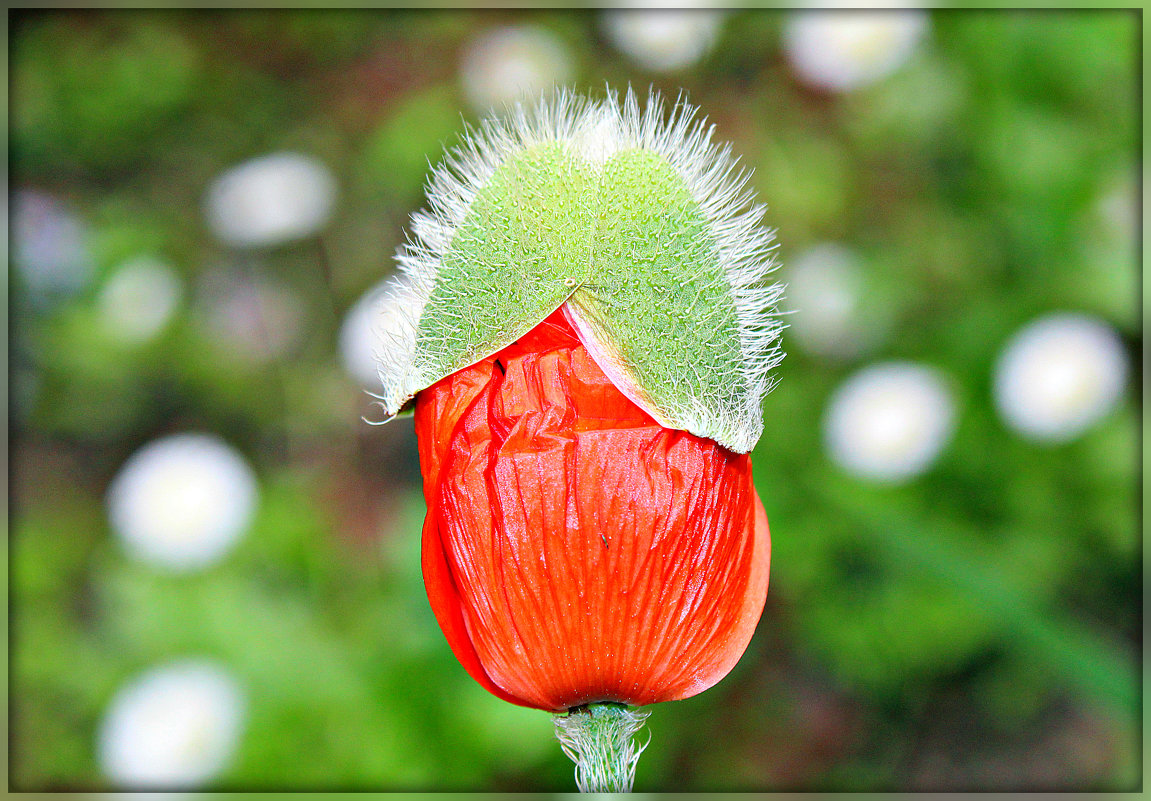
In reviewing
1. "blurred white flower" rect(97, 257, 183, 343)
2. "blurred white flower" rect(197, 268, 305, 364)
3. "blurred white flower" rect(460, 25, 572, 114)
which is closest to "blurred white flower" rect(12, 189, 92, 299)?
"blurred white flower" rect(97, 257, 183, 343)

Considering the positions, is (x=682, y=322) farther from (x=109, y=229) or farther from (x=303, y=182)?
(x=109, y=229)

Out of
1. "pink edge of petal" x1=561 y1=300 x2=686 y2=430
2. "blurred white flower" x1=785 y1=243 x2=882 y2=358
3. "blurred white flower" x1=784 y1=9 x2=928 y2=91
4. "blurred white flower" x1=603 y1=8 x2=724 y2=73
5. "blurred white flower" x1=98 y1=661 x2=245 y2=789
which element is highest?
"blurred white flower" x1=603 y1=8 x2=724 y2=73

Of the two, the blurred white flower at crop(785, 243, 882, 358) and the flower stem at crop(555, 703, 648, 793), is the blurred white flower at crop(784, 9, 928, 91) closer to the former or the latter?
the blurred white flower at crop(785, 243, 882, 358)

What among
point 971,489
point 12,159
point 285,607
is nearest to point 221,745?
point 285,607

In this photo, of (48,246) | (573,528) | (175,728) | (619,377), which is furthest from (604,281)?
(48,246)

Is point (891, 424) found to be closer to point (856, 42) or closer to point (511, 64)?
point (856, 42)
